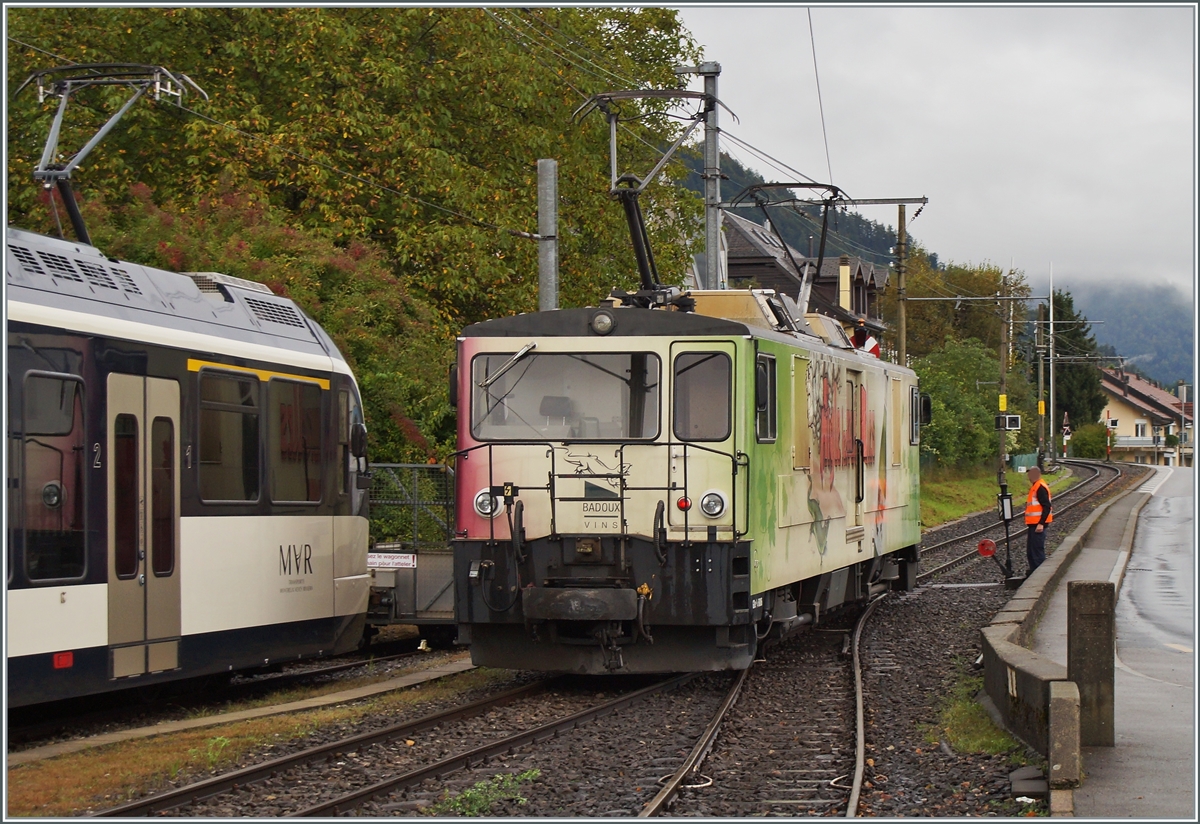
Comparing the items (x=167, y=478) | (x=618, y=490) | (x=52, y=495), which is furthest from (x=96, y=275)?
(x=618, y=490)

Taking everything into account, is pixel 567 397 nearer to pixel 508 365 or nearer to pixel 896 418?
pixel 508 365

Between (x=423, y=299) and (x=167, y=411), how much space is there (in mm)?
13527

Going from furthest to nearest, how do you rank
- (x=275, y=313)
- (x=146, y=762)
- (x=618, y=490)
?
(x=275, y=313)
(x=618, y=490)
(x=146, y=762)

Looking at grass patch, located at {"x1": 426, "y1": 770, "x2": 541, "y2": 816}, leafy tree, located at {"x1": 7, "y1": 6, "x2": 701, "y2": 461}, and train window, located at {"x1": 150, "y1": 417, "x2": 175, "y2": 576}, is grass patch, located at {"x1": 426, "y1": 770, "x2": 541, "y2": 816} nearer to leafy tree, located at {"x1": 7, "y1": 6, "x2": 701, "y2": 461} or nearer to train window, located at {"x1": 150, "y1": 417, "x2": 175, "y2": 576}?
train window, located at {"x1": 150, "y1": 417, "x2": 175, "y2": 576}

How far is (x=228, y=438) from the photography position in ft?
38.0

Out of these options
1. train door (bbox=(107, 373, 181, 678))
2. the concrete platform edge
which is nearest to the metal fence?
train door (bbox=(107, 373, 181, 678))

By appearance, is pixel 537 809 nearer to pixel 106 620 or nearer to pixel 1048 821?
pixel 1048 821

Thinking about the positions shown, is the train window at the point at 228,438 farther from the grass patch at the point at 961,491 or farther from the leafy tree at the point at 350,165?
the grass patch at the point at 961,491

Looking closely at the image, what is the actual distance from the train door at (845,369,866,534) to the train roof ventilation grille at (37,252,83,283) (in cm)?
844

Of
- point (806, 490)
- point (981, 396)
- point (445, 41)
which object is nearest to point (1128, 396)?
point (981, 396)

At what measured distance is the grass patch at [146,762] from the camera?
798cm

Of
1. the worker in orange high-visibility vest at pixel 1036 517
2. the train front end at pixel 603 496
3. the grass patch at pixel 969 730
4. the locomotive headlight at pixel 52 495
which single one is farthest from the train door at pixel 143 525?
the worker in orange high-visibility vest at pixel 1036 517

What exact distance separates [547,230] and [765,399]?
6694mm

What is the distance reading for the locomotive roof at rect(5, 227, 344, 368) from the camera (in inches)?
381
